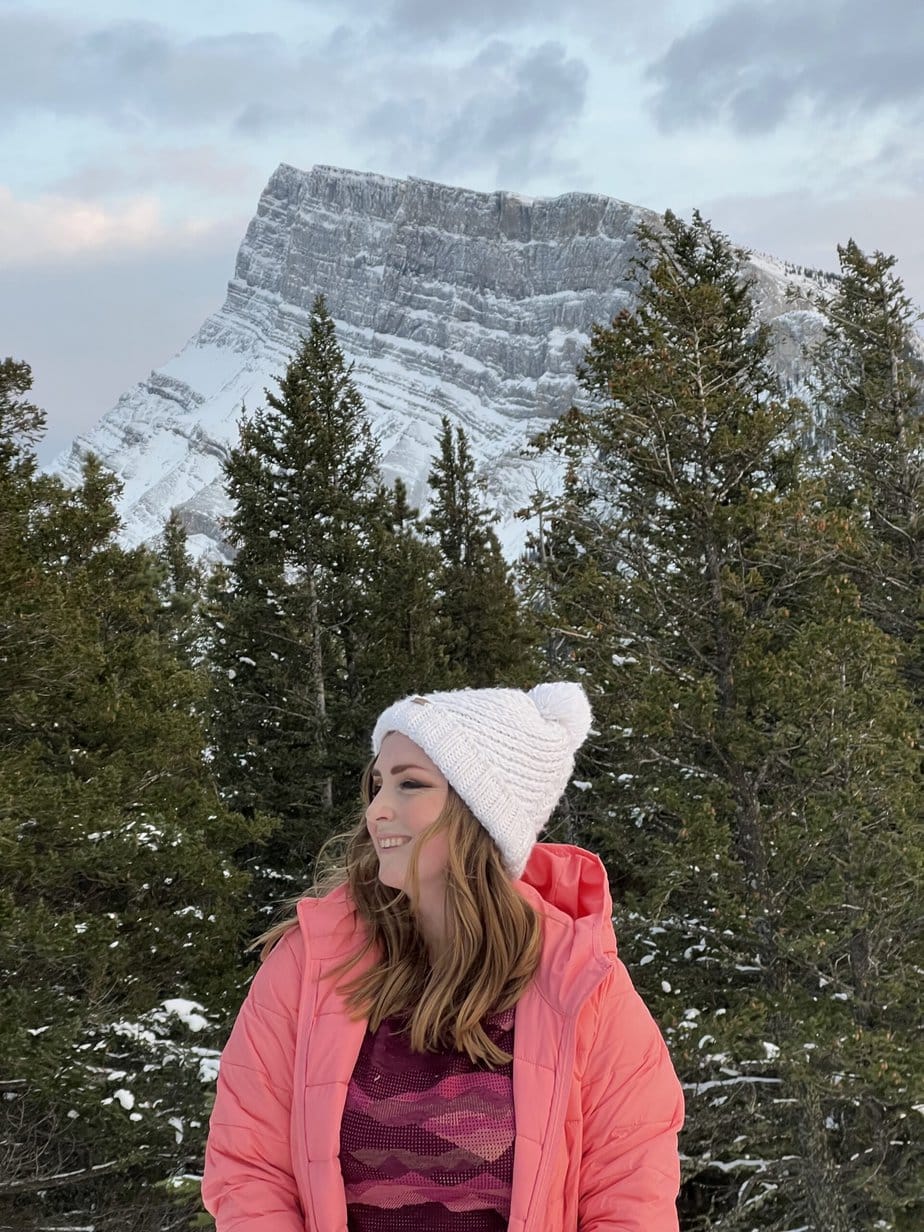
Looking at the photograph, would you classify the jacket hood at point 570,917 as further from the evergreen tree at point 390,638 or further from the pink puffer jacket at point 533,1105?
the evergreen tree at point 390,638

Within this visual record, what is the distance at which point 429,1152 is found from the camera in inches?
77.5

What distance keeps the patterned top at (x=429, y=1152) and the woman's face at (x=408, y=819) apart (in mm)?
425

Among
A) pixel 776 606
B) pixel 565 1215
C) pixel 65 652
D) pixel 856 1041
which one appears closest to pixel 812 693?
pixel 776 606

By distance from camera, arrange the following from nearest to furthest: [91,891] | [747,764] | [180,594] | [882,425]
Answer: [747,764]
[91,891]
[882,425]
[180,594]

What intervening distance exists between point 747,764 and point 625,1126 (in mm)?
8575

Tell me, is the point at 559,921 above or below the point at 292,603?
below

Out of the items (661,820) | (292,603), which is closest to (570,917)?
(661,820)

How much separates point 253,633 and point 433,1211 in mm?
18059

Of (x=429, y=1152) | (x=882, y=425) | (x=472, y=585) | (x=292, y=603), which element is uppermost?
(x=882, y=425)

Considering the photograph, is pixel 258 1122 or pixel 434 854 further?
pixel 434 854

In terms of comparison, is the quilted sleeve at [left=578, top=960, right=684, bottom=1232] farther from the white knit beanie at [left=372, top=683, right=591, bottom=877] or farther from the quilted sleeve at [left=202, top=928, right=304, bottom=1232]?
the quilted sleeve at [left=202, top=928, right=304, bottom=1232]

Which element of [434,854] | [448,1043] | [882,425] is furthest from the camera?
[882,425]

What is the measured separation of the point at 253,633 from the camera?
19500 millimetres

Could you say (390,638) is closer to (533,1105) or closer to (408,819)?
(408,819)
